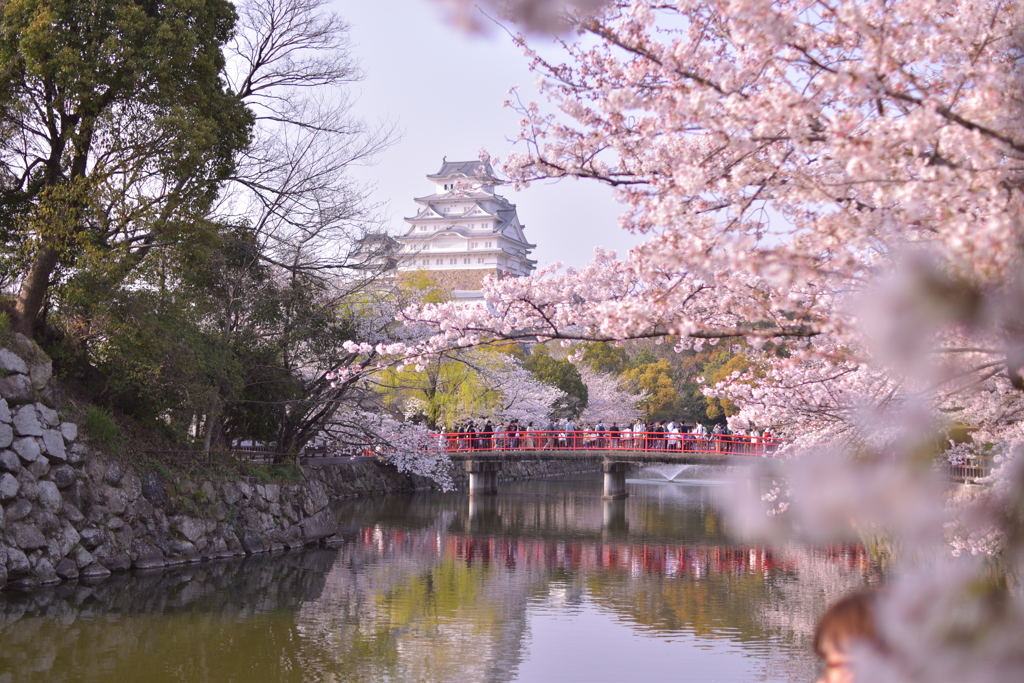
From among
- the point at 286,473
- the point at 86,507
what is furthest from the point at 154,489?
the point at 286,473

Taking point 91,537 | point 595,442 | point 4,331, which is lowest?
point 91,537

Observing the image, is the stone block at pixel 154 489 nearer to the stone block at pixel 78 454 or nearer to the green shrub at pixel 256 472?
the stone block at pixel 78 454

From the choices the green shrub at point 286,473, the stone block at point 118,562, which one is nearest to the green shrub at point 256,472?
the green shrub at point 286,473

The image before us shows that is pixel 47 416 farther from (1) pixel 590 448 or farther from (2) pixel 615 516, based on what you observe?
(1) pixel 590 448

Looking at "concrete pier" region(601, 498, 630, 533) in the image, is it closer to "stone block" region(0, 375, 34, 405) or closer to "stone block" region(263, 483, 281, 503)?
"stone block" region(263, 483, 281, 503)

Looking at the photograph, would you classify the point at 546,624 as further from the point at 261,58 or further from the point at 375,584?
the point at 261,58

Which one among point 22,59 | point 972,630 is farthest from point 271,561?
point 972,630

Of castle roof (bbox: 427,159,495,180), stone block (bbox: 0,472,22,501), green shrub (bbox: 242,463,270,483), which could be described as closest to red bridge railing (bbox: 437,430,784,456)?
green shrub (bbox: 242,463,270,483)
